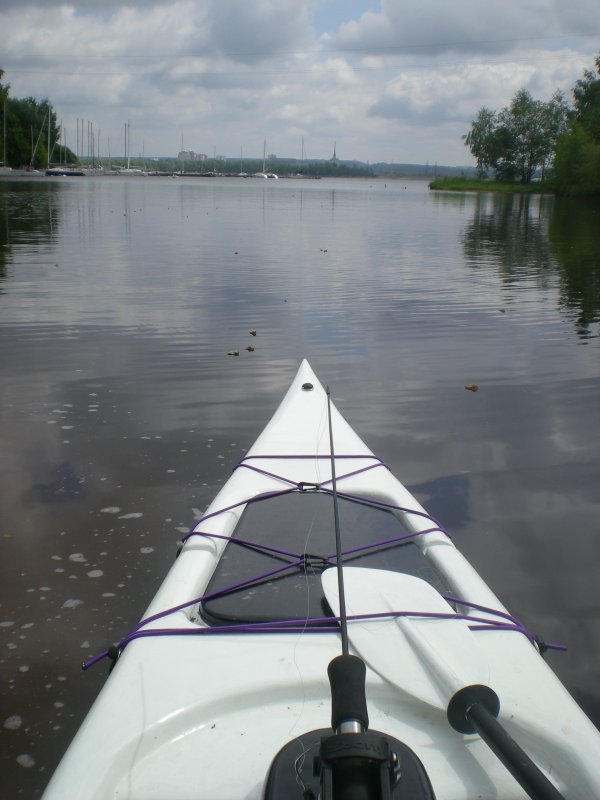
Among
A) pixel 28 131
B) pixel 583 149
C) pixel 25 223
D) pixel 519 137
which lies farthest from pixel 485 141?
pixel 25 223

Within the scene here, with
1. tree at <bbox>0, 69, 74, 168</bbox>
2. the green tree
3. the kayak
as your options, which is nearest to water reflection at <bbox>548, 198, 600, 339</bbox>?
the kayak

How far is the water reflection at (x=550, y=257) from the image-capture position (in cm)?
1463

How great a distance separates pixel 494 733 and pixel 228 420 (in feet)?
17.9

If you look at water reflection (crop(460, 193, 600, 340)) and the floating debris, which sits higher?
water reflection (crop(460, 193, 600, 340))

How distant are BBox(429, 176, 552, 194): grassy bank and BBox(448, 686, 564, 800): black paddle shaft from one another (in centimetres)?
9665

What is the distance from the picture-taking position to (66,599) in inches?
166

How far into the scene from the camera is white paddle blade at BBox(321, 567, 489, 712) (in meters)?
2.52

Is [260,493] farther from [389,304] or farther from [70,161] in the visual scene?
[70,161]

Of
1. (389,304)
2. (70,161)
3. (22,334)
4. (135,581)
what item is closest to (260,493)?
(135,581)

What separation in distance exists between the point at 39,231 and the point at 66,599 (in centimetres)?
2350

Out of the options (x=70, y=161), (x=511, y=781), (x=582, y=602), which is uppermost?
(x=70, y=161)

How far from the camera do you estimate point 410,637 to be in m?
2.78

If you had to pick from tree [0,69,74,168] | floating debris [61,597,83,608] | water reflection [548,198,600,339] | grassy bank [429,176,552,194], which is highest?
tree [0,69,74,168]

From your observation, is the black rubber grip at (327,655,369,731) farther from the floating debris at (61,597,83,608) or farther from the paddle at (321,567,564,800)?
the floating debris at (61,597,83,608)
